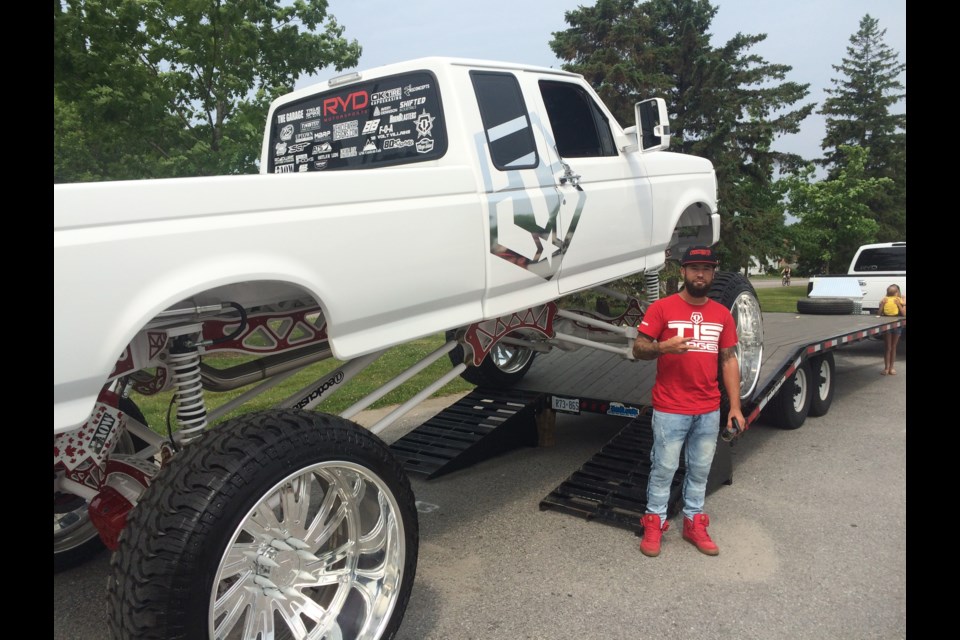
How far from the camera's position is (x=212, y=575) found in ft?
6.84

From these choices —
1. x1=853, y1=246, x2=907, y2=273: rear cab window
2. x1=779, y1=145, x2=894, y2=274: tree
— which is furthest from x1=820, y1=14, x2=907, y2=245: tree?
x1=853, y1=246, x2=907, y2=273: rear cab window

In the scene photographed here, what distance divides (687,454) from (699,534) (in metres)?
0.46

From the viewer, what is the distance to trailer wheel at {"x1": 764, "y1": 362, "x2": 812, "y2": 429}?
6125mm

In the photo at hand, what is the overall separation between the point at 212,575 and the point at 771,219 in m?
26.0

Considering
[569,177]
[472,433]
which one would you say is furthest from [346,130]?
[472,433]

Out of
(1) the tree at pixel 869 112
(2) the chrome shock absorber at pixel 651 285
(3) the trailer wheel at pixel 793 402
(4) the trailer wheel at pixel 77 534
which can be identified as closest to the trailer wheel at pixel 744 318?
(2) the chrome shock absorber at pixel 651 285

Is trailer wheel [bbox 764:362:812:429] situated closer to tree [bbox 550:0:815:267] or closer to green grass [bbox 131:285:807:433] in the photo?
green grass [bbox 131:285:807:433]

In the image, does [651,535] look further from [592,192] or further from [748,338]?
[748,338]

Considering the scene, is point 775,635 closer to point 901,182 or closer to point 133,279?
point 133,279

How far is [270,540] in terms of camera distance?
243 centimetres

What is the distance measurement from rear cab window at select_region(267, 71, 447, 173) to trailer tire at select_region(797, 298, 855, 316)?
24.5 ft

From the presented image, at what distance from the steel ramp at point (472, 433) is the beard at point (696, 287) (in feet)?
7.03
